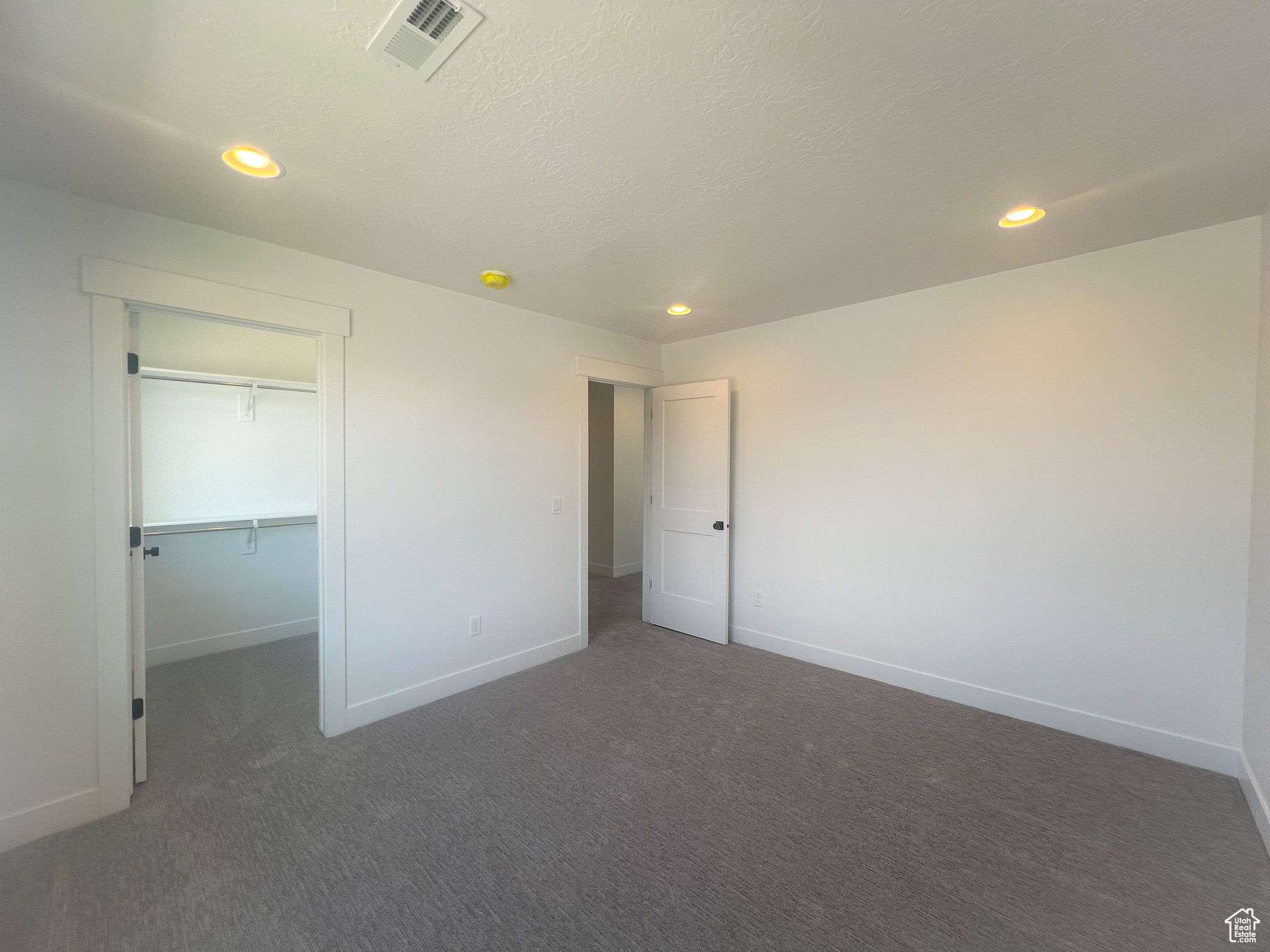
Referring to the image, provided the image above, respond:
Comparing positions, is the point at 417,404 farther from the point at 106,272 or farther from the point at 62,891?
the point at 62,891

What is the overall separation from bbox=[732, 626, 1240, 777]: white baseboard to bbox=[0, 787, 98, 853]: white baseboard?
381cm

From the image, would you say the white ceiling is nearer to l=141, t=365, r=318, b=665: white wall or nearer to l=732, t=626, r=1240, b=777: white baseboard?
l=141, t=365, r=318, b=665: white wall

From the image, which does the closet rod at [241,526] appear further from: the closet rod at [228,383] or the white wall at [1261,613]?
the white wall at [1261,613]

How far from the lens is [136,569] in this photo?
2195 mm

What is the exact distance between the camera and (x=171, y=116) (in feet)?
4.96

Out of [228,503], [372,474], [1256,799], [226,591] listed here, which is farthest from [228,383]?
[1256,799]

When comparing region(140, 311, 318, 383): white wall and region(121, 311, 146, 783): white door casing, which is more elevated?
region(140, 311, 318, 383): white wall

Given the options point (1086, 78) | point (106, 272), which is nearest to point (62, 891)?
point (106, 272)

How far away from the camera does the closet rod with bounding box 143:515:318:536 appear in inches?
133

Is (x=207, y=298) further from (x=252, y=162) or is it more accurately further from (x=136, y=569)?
(x=136, y=569)

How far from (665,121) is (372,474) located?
2304 millimetres

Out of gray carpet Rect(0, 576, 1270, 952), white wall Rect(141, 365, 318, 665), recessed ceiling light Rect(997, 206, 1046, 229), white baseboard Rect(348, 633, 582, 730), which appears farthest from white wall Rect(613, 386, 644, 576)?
recessed ceiling light Rect(997, 206, 1046, 229)

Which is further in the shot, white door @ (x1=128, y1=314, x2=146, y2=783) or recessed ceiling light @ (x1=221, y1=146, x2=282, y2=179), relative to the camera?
white door @ (x1=128, y1=314, x2=146, y2=783)

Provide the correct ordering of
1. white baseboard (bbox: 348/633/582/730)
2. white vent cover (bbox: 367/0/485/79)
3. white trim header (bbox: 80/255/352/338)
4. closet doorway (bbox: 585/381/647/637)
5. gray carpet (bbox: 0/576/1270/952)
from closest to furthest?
white vent cover (bbox: 367/0/485/79) → gray carpet (bbox: 0/576/1270/952) → white trim header (bbox: 80/255/352/338) → white baseboard (bbox: 348/633/582/730) → closet doorway (bbox: 585/381/647/637)
